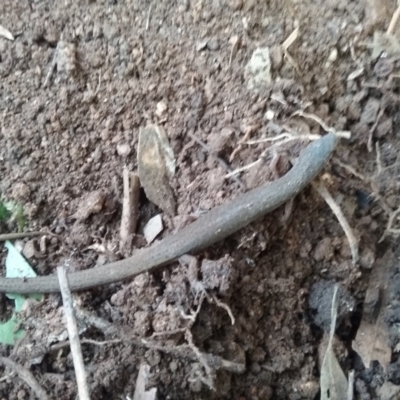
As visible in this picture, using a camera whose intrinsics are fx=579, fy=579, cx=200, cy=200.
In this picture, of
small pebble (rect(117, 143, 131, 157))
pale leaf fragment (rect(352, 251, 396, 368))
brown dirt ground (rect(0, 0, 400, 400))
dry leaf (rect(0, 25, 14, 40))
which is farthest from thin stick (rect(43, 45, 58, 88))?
pale leaf fragment (rect(352, 251, 396, 368))

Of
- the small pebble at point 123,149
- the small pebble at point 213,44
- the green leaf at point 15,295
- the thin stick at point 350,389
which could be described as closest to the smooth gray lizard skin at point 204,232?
the green leaf at point 15,295

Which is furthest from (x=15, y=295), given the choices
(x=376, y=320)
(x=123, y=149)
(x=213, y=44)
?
(x=376, y=320)

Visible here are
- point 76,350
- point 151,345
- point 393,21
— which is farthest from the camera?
point 393,21

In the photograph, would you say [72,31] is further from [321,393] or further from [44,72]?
[321,393]

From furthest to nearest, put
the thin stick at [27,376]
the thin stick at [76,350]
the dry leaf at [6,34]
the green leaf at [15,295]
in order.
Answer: the dry leaf at [6,34] → the green leaf at [15,295] → the thin stick at [27,376] → the thin stick at [76,350]

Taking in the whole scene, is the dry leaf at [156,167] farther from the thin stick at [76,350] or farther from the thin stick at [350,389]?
the thin stick at [350,389]

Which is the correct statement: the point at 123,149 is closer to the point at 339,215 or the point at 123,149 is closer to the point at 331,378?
the point at 339,215

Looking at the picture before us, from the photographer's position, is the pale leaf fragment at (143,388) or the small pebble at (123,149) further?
the small pebble at (123,149)

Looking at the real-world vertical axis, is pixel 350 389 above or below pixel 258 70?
below
